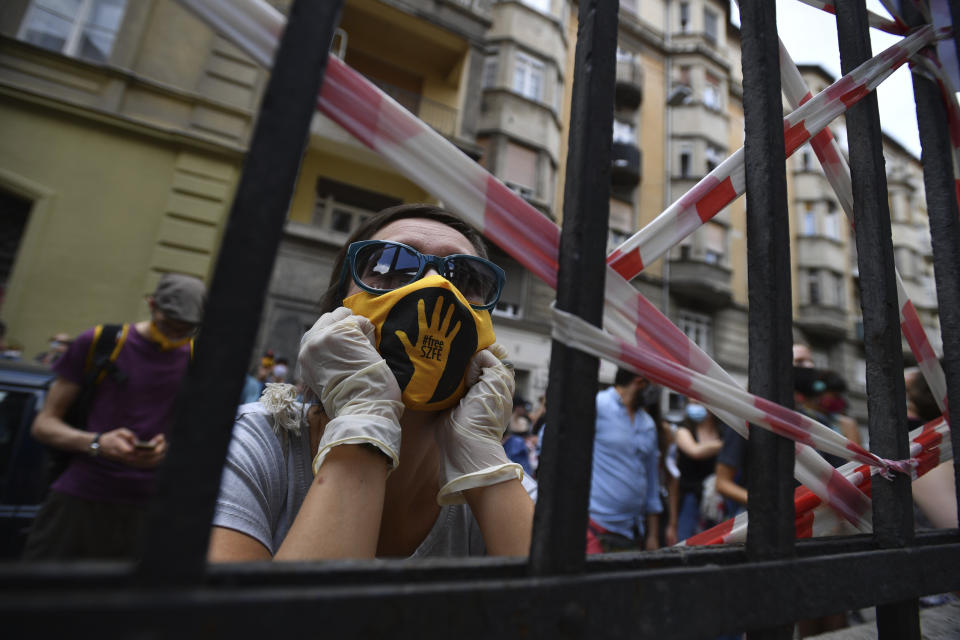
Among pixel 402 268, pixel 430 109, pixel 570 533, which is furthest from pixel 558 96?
pixel 570 533

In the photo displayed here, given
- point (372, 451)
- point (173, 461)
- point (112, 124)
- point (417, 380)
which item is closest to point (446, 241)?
point (417, 380)

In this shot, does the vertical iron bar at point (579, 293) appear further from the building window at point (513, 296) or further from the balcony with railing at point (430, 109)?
the building window at point (513, 296)

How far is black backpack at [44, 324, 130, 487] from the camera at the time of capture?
236cm

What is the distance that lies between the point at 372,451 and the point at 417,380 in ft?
0.76

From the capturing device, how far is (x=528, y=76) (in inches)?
537

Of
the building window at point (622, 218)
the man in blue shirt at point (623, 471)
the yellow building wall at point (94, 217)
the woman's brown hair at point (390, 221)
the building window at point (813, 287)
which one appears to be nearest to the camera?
the woman's brown hair at point (390, 221)

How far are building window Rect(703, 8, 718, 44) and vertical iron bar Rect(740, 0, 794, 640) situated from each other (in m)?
21.1

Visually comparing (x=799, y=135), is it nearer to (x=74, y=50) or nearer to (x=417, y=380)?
(x=417, y=380)

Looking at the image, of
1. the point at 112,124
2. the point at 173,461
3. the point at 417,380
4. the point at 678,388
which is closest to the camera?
the point at 173,461

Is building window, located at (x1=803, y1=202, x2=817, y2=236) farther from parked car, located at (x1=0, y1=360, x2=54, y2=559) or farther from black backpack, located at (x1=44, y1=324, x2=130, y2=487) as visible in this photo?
parked car, located at (x1=0, y1=360, x2=54, y2=559)

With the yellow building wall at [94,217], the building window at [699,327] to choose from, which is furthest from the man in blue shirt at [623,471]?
the building window at [699,327]

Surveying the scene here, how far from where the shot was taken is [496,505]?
1.21m

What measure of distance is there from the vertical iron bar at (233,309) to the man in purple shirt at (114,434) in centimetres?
215

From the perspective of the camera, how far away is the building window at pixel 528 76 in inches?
529
